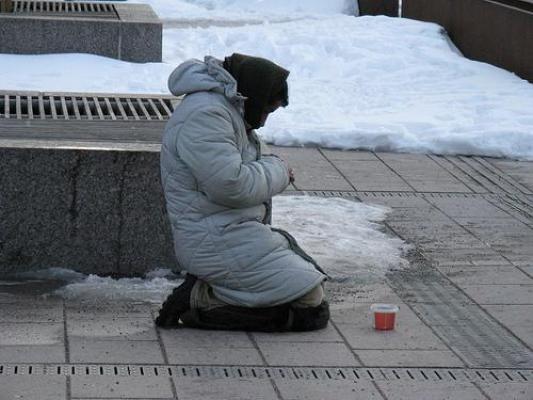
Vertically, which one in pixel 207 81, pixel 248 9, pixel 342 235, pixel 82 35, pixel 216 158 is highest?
pixel 207 81

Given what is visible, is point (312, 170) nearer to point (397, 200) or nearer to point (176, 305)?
point (397, 200)

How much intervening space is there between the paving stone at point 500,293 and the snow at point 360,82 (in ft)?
12.2

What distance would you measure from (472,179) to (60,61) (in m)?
5.01

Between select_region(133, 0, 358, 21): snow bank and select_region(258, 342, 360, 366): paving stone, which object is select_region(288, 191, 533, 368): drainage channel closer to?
select_region(258, 342, 360, 366): paving stone

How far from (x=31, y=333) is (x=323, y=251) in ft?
7.00

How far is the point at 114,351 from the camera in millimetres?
5391

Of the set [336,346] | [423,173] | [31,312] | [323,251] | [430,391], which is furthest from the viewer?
[423,173]

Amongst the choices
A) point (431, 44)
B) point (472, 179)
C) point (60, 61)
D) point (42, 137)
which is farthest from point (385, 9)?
point (42, 137)

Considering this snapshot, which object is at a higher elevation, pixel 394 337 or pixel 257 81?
pixel 257 81

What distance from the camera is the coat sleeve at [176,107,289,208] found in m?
5.43

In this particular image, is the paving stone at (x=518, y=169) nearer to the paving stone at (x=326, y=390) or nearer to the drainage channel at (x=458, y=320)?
the drainage channel at (x=458, y=320)

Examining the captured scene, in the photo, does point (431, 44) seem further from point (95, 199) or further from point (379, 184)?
point (95, 199)

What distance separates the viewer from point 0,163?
6320 mm

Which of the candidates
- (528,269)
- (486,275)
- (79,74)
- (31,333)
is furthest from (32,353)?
(79,74)
